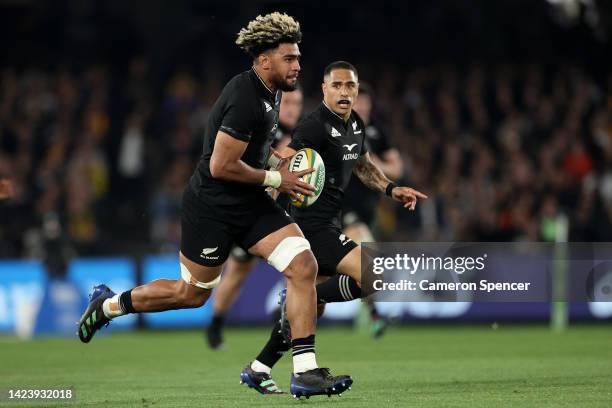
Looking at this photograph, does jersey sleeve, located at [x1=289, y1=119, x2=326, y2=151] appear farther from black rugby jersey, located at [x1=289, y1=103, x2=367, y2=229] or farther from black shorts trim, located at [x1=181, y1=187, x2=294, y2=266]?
black shorts trim, located at [x1=181, y1=187, x2=294, y2=266]

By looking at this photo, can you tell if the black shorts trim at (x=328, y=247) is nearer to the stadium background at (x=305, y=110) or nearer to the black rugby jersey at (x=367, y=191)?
the stadium background at (x=305, y=110)

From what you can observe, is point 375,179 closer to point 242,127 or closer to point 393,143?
point 242,127

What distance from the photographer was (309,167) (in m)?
8.56

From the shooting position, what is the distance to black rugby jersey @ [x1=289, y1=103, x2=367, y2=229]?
9820 mm

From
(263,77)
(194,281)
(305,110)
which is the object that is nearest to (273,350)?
(194,281)

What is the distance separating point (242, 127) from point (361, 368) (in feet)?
12.0

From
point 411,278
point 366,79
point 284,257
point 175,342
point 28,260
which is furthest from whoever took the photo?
point 366,79

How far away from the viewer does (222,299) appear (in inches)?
521

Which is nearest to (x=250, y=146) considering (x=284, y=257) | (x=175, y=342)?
(x=284, y=257)

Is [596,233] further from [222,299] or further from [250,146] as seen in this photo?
[250,146]

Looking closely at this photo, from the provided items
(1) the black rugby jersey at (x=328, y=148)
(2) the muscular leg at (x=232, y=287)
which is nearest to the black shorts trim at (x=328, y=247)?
(1) the black rugby jersey at (x=328, y=148)

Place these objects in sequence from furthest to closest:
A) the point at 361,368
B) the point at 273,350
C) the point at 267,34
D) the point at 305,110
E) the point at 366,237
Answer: the point at 305,110, the point at 366,237, the point at 361,368, the point at 273,350, the point at 267,34

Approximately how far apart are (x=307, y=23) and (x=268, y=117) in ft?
50.7

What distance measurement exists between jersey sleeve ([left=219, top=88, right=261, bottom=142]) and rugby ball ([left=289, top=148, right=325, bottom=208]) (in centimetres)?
59
